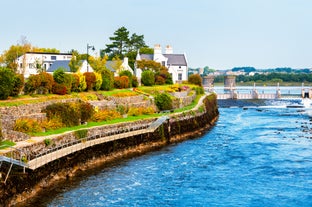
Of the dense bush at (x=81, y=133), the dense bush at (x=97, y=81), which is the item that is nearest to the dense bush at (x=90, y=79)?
the dense bush at (x=97, y=81)

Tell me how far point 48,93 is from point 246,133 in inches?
1059

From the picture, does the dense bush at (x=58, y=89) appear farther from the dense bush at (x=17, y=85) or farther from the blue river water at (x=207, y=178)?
the blue river water at (x=207, y=178)

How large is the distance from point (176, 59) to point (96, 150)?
72.6 metres

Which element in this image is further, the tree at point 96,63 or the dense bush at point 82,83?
the tree at point 96,63

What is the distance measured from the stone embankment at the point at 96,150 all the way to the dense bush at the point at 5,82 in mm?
8901

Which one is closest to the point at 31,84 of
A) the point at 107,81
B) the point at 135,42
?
the point at 107,81

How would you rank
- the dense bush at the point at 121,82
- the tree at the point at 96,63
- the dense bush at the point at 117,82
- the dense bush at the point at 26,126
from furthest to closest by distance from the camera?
the tree at the point at 96,63
the dense bush at the point at 121,82
the dense bush at the point at 117,82
the dense bush at the point at 26,126

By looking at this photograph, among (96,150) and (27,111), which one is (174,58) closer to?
(27,111)

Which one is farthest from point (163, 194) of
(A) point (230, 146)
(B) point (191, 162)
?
(A) point (230, 146)

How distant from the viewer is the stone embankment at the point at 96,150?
3038 centimetres

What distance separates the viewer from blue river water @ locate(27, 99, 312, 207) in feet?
107

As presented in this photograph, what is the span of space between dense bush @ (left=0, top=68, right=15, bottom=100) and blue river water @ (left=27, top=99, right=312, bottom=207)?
12.7 metres

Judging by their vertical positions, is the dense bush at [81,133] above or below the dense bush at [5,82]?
below

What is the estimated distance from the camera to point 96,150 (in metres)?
43.7
